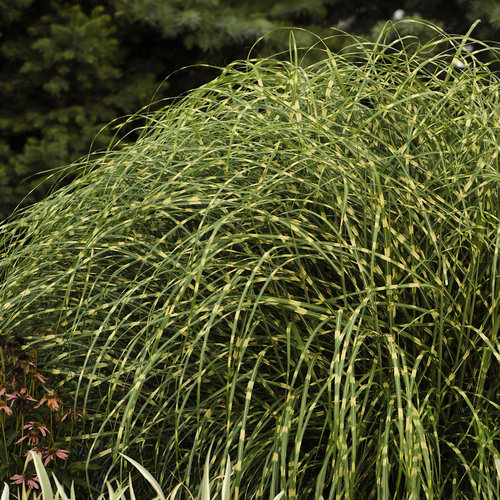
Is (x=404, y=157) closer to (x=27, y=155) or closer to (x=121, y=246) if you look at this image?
(x=121, y=246)

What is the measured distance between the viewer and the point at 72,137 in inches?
278

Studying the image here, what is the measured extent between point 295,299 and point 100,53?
16.3 ft

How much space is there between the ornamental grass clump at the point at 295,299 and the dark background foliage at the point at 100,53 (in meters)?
3.81

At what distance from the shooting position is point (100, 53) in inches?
276

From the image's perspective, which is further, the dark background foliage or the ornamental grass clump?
the dark background foliage

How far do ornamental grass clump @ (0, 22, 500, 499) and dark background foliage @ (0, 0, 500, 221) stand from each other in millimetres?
3812

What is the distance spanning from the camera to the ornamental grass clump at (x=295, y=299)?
91.0 inches

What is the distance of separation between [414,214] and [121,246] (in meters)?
0.99

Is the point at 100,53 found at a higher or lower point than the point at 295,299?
lower

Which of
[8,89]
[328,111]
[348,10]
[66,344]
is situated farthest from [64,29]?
[66,344]

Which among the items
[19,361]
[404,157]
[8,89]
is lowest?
[8,89]

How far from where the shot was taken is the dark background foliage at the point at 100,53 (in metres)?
6.86

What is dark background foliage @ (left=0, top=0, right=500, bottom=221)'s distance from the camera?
6855 millimetres

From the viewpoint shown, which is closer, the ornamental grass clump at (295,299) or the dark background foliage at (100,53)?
the ornamental grass clump at (295,299)
